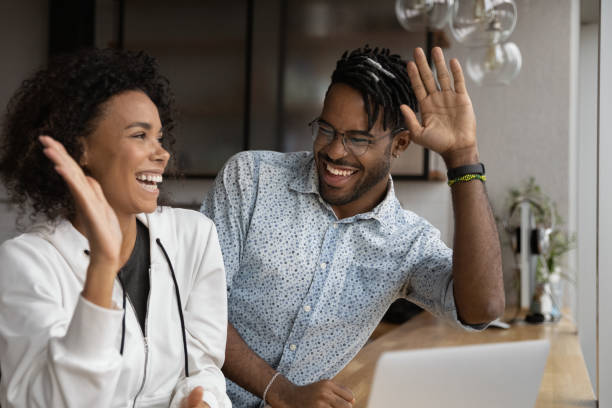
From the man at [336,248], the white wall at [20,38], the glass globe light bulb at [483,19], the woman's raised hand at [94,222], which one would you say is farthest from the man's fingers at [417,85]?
the white wall at [20,38]

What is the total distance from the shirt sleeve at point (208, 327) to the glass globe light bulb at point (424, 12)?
160 cm

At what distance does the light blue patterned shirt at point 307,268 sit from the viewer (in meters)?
1.76

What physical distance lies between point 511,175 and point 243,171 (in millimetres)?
3380

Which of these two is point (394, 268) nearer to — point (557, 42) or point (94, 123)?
point (94, 123)

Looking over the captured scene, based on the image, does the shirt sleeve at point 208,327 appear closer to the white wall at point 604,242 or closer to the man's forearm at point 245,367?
the man's forearm at point 245,367

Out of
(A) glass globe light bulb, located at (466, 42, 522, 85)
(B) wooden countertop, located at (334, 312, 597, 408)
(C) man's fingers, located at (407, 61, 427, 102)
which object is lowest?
(B) wooden countertop, located at (334, 312, 597, 408)

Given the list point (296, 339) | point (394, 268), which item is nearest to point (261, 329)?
point (296, 339)

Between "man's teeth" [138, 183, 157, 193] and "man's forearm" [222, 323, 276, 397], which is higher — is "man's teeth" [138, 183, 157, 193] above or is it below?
above

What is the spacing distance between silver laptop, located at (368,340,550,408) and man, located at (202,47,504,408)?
1.65 ft

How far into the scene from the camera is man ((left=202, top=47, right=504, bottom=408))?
1642mm

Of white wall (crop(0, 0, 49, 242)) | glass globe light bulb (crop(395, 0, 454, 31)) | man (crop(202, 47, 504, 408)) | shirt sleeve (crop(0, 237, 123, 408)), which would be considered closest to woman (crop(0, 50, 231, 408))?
shirt sleeve (crop(0, 237, 123, 408))

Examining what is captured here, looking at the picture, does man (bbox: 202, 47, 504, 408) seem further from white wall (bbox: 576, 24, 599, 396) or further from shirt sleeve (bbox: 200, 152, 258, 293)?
white wall (bbox: 576, 24, 599, 396)

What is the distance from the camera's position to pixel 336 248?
179 cm

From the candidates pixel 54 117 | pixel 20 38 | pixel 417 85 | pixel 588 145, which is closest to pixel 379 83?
pixel 417 85
